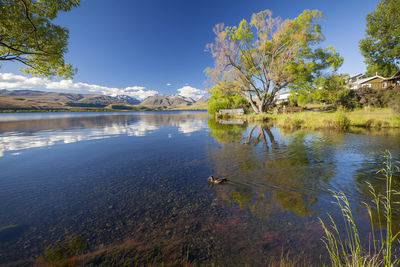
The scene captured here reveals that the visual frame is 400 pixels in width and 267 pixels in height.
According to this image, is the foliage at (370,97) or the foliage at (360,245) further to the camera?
the foliage at (370,97)

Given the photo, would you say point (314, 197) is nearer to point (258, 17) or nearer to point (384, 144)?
point (384, 144)

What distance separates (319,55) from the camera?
2642 centimetres

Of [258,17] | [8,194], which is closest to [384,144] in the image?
[8,194]

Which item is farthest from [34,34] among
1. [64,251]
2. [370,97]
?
[370,97]

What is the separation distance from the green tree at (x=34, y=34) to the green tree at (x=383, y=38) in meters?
58.5

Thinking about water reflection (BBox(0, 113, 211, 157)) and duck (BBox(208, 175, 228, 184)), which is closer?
duck (BBox(208, 175, 228, 184))

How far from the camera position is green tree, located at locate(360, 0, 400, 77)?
3407 cm

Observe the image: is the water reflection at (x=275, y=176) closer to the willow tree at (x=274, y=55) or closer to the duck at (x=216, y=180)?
the duck at (x=216, y=180)

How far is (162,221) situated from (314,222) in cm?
342

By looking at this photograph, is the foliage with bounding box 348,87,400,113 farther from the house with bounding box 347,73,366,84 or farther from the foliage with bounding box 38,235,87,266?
the house with bounding box 347,73,366,84

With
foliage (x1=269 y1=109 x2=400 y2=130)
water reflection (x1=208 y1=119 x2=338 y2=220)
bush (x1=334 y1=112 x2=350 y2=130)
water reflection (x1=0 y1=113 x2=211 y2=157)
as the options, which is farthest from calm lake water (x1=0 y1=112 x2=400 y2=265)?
foliage (x1=269 y1=109 x2=400 y2=130)

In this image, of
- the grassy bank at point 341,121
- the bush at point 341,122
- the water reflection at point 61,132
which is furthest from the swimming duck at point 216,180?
the bush at point 341,122

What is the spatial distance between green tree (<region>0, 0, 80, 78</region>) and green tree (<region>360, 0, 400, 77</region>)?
58.5 meters

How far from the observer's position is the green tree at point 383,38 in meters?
34.1
